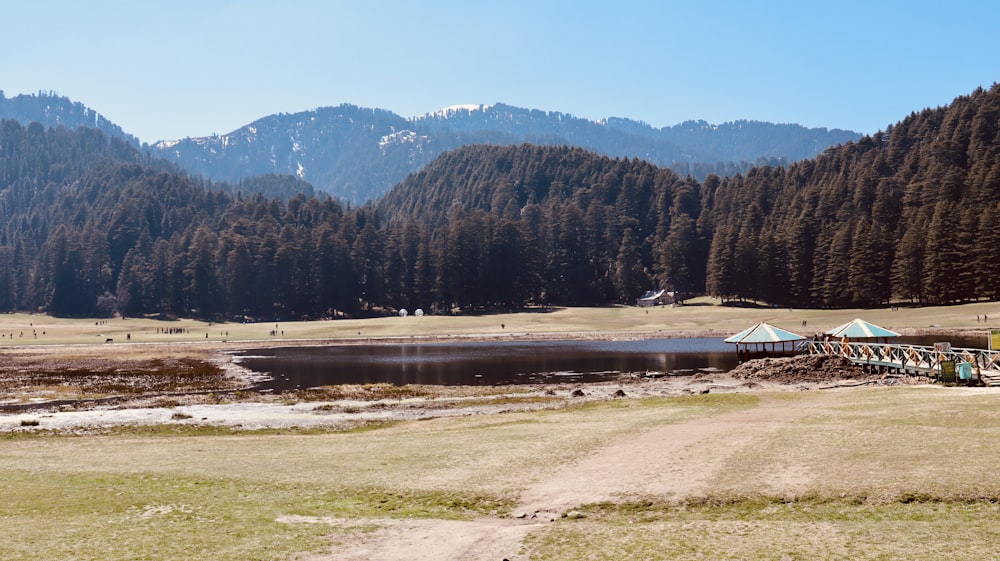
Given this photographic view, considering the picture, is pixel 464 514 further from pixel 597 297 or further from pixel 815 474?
pixel 597 297

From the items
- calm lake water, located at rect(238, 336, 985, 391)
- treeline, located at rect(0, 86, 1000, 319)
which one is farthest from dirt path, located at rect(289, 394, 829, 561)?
treeline, located at rect(0, 86, 1000, 319)

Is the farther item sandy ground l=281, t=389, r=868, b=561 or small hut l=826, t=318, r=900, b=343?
small hut l=826, t=318, r=900, b=343

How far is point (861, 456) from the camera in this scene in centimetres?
1919

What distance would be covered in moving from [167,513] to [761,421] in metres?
18.1

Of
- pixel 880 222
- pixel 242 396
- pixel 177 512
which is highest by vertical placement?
pixel 880 222

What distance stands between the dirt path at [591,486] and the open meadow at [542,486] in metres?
0.07

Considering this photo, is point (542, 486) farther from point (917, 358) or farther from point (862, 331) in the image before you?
point (862, 331)

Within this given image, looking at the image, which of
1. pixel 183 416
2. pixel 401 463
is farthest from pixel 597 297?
pixel 401 463

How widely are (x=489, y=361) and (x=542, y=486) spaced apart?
50.2m

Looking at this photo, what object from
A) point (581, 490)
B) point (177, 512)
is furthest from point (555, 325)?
point (177, 512)

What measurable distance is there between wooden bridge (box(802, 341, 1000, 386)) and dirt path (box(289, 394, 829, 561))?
14.8 m

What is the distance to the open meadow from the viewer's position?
13648mm

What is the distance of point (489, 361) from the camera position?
68625mm

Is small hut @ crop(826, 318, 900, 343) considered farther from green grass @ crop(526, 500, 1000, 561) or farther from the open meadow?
green grass @ crop(526, 500, 1000, 561)
